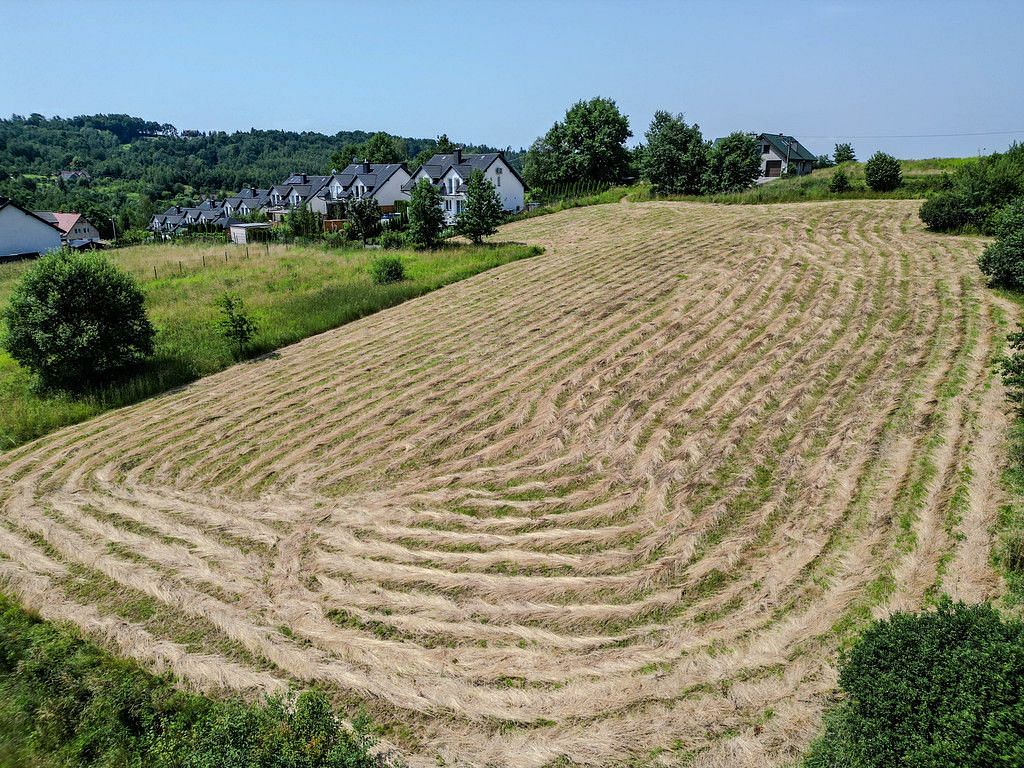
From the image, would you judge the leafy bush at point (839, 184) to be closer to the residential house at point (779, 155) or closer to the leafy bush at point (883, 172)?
the leafy bush at point (883, 172)

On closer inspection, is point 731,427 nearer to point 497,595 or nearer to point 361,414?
point 497,595

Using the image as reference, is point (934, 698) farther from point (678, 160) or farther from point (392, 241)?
point (678, 160)

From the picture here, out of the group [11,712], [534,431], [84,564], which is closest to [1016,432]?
[534,431]

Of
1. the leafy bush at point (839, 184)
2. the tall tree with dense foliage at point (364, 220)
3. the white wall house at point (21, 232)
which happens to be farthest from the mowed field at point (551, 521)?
the white wall house at point (21, 232)

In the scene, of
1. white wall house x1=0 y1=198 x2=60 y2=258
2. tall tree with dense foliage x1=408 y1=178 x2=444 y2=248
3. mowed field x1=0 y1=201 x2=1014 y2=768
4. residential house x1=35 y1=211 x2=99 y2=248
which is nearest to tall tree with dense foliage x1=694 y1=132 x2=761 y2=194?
tall tree with dense foliage x1=408 y1=178 x2=444 y2=248

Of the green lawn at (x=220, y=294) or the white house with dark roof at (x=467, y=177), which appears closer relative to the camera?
the green lawn at (x=220, y=294)
